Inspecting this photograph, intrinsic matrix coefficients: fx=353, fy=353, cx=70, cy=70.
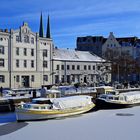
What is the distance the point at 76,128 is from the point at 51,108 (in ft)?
26.0

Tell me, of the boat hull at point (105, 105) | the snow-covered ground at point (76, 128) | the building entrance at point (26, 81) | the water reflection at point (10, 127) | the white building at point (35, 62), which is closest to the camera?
the snow-covered ground at point (76, 128)

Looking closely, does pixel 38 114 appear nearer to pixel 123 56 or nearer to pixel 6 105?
pixel 6 105

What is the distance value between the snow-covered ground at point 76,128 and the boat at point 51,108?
3.02 ft

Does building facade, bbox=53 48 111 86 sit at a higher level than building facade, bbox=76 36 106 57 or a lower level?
lower

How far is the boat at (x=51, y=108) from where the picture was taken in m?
34.7

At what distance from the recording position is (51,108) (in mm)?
37031

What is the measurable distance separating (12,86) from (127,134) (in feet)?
159

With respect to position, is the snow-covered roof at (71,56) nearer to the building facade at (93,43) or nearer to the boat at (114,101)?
the building facade at (93,43)

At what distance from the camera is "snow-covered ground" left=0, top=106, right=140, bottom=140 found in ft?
84.4

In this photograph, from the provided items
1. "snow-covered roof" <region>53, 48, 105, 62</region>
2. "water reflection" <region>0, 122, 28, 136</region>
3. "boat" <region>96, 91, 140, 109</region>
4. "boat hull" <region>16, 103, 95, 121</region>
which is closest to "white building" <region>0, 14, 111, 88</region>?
"snow-covered roof" <region>53, 48, 105, 62</region>

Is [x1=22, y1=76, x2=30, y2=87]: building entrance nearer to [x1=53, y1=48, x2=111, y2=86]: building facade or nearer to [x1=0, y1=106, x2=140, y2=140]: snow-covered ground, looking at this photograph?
[x1=53, y1=48, x2=111, y2=86]: building facade

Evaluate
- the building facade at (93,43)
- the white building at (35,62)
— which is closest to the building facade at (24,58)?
the white building at (35,62)

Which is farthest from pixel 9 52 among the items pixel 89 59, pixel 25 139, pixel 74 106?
pixel 25 139

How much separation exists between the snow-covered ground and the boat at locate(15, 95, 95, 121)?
92 cm
